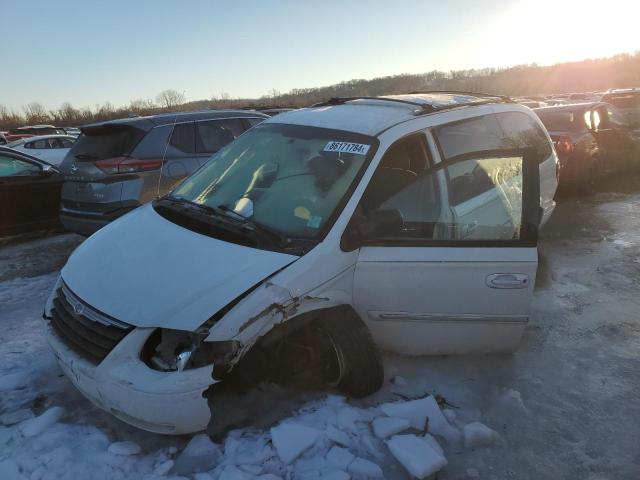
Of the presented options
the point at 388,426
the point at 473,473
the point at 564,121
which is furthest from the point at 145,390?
the point at 564,121

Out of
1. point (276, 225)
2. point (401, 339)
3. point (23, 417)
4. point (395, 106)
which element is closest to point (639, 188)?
point (395, 106)

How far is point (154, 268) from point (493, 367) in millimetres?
2347

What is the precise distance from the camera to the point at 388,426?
2760mm

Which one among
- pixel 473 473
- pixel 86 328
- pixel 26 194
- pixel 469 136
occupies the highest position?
pixel 469 136

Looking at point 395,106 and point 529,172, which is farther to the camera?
point 395,106

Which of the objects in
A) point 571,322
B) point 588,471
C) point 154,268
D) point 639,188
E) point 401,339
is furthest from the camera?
point 639,188

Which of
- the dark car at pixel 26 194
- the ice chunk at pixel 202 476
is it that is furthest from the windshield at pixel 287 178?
the dark car at pixel 26 194

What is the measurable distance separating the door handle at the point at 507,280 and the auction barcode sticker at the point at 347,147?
3.70 feet

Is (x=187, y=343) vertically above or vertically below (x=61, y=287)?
below

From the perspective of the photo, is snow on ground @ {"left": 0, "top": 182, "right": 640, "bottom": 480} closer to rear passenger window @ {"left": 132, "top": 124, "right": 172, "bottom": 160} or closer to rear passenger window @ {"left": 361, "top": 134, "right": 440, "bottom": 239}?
rear passenger window @ {"left": 361, "top": 134, "right": 440, "bottom": 239}

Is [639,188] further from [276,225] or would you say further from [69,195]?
[69,195]

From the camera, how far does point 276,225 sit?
122 inches

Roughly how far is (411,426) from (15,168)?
23.2 ft

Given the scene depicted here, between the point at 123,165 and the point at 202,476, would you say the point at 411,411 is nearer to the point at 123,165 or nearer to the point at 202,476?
the point at 202,476
